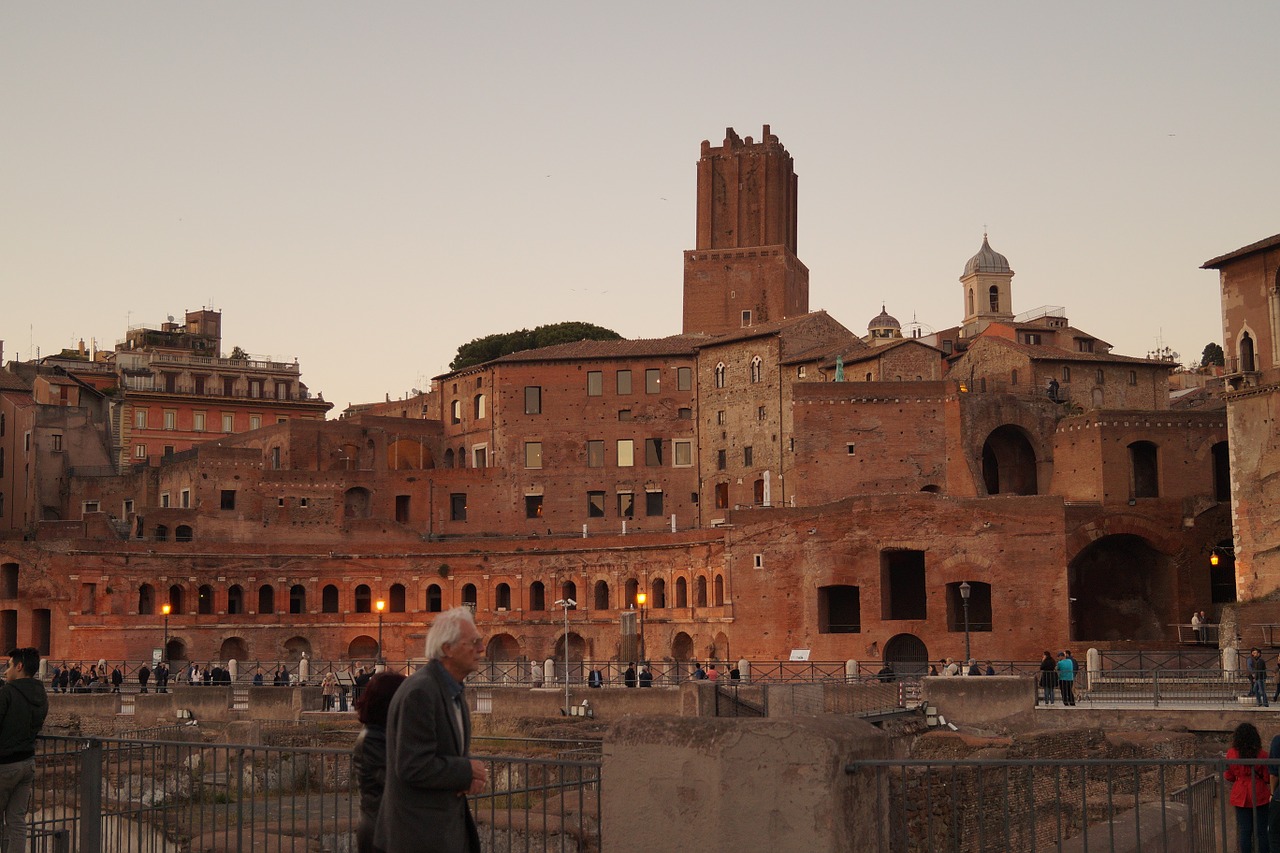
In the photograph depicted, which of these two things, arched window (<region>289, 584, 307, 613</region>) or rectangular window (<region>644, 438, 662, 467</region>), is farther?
rectangular window (<region>644, 438, 662, 467</region>)

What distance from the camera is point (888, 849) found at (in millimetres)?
7910

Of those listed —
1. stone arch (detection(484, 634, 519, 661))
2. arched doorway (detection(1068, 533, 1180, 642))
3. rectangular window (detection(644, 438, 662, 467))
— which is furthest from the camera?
rectangular window (detection(644, 438, 662, 467))

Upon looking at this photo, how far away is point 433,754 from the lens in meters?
6.88

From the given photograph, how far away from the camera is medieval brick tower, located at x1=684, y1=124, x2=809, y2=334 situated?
3078 inches

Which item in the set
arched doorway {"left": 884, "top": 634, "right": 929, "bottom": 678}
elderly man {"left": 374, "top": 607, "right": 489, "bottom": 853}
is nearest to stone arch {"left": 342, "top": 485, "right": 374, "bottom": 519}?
arched doorway {"left": 884, "top": 634, "right": 929, "bottom": 678}

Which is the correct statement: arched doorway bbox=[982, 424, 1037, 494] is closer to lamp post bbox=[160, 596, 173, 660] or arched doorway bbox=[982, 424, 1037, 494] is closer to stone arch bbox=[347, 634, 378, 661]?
stone arch bbox=[347, 634, 378, 661]

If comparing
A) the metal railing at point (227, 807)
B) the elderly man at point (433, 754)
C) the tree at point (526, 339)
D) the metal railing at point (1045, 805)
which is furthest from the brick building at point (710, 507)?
the elderly man at point (433, 754)

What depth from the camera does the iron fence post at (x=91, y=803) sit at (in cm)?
1084

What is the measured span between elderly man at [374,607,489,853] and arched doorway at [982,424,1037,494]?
56663 millimetres

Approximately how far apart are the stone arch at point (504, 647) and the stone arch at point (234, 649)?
10.4m

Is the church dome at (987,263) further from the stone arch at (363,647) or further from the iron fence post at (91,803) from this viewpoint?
the iron fence post at (91,803)

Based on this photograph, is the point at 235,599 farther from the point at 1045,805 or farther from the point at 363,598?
the point at 1045,805

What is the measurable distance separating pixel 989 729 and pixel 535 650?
1464 inches

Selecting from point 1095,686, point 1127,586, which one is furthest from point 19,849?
point 1127,586
